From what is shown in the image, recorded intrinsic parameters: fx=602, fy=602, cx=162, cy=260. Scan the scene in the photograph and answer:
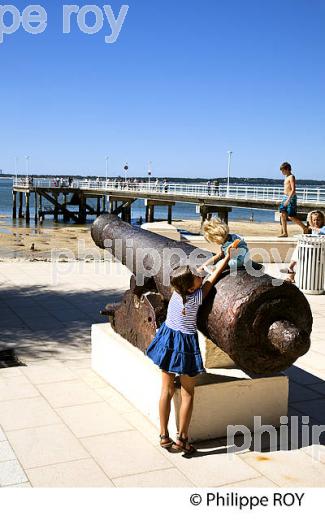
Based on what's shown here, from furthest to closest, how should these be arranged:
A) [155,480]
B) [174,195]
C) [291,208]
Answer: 1. [174,195]
2. [291,208]
3. [155,480]

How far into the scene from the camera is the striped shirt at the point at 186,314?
397 centimetres

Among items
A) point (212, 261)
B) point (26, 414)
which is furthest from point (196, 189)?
point (212, 261)

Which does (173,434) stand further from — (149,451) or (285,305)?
(285,305)

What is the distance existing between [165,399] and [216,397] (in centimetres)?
47

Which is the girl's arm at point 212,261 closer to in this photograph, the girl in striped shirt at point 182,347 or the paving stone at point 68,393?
the girl in striped shirt at point 182,347

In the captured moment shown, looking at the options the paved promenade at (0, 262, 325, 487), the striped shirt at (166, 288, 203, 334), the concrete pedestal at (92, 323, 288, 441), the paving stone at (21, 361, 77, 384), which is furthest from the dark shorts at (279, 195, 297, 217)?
the striped shirt at (166, 288, 203, 334)

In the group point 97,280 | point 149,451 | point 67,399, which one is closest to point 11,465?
point 149,451

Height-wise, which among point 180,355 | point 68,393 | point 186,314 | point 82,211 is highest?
point 186,314

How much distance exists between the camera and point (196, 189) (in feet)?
134

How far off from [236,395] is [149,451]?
31.5 inches

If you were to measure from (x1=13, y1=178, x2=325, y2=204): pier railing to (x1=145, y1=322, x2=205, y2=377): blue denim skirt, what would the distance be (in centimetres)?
2367

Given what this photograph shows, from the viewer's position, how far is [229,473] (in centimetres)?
388

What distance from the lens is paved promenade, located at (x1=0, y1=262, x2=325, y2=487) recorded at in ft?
12.5

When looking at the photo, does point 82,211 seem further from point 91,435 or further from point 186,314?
point 186,314
